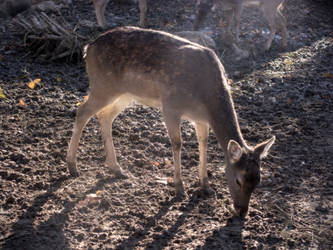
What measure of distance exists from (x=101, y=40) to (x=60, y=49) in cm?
338

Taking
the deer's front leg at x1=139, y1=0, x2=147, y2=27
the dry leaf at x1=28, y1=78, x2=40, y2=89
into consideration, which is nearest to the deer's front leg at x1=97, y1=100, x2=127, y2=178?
the dry leaf at x1=28, y1=78, x2=40, y2=89

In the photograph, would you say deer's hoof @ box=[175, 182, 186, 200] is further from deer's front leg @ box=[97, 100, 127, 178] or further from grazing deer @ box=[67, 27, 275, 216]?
deer's front leg @ box=[97, 100, 127, 178]

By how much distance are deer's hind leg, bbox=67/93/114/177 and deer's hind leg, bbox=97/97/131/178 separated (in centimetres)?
26

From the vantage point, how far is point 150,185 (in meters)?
4.89

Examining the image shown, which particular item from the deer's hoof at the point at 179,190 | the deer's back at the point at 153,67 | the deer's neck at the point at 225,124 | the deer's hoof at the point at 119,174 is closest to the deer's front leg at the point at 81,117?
the deer's back at the point at 153,67

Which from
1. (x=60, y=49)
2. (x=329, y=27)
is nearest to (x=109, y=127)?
(x=60, y=49)

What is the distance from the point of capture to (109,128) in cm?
524

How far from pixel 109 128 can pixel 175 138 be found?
106cm

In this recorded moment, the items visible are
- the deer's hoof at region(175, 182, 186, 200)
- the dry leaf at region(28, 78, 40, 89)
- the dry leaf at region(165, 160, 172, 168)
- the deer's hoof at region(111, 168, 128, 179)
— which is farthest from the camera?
the dry leaf at region(28, 78, 40, 89)

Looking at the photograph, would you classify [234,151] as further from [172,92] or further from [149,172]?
[149,172]

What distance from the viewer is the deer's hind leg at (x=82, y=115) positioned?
4898 millimetres

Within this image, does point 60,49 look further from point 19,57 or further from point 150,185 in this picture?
point 150,185

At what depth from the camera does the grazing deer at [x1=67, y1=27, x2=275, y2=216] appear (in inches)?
164

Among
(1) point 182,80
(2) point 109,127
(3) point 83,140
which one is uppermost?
(1) point 182,80
